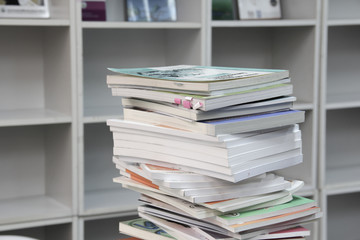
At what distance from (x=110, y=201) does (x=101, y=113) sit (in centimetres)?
37

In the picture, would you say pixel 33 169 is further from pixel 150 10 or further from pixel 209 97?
pixel 209 97

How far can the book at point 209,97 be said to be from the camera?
40.2 inches

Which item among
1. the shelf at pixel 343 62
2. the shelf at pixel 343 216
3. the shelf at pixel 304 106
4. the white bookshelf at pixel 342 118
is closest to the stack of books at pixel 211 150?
the shelf at pixel 304 106

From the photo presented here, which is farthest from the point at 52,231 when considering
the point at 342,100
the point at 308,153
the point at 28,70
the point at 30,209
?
the point at 342,100

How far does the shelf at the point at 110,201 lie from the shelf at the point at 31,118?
378 millimetres

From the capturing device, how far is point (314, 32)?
254cm

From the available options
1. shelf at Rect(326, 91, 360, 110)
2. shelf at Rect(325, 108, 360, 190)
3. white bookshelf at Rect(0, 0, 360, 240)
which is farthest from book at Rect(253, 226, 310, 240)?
shelf at Rect(325, 108, 360, 190)

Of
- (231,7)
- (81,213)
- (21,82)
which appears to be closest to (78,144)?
(81,213)

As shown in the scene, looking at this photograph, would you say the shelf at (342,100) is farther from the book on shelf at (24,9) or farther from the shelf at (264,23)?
the book on shelf at (24,9)

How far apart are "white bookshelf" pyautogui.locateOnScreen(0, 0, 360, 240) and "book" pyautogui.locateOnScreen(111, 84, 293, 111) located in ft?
3.51

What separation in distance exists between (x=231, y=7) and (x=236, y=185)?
5.25 ft

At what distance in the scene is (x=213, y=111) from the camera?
104 cm

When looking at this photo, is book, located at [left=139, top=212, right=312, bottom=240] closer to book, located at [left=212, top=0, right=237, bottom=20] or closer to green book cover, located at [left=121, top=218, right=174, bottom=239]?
green book cover, located at [left=121, top=218, right=174, bottom=239]

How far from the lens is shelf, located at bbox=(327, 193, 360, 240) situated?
125 inches
